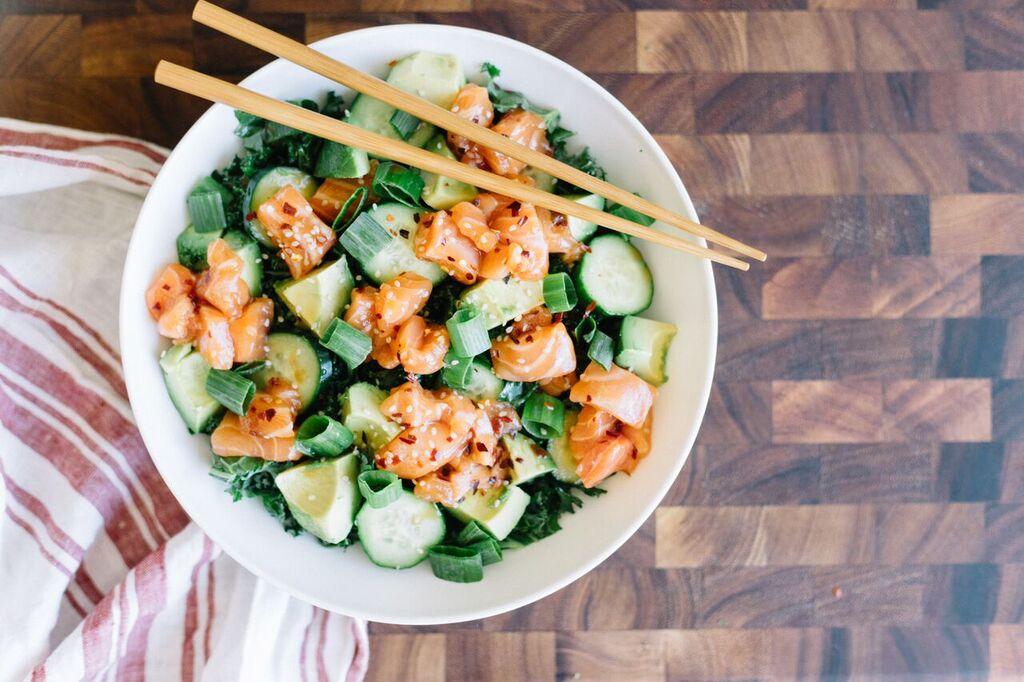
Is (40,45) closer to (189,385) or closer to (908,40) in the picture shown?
(189,385)

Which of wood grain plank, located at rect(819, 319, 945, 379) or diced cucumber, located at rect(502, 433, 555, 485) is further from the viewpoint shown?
wood grain plank, located at rect(819, 319, 945, 379)

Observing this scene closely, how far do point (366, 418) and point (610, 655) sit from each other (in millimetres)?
1109

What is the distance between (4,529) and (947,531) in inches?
106

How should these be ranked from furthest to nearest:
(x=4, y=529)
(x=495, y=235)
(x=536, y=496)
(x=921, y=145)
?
(x=921, y=145) < (x=4, y=529) < (x=536, y=496) < (x=495, y=235)

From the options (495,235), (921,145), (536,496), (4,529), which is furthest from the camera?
(921,145)

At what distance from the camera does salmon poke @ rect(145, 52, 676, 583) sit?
185cm

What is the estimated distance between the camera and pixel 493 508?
6.44 ft

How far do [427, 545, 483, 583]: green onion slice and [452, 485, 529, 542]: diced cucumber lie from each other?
0.07m

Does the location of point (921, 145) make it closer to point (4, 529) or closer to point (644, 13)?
point (644, 13)

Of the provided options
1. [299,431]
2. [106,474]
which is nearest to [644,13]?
[299,431]

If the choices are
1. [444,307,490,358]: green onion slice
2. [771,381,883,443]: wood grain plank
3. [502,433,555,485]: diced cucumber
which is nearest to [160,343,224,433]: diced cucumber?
[444,307,490,358]: green onion slice

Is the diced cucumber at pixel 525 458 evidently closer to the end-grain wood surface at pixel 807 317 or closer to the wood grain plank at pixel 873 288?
the end-grain wood surface at pixel 807 317

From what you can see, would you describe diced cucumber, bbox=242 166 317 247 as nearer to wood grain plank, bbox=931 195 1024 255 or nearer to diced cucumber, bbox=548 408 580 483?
diced cucumber, bbox=548 408 580 483

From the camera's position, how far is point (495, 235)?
1.84 metres
